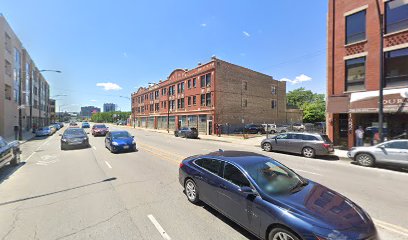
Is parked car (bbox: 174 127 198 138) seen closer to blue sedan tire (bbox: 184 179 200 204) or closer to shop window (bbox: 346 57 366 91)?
shop window (bbox: 346 57 366 91)

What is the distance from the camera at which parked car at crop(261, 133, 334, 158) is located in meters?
13.2

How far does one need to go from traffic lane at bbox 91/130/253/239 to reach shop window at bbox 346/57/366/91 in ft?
48.4

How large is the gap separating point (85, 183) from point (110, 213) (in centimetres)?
304

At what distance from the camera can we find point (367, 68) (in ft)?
50.3

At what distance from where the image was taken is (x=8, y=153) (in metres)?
9.68

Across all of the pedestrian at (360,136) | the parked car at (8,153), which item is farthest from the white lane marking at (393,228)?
the parked car at (8,153)

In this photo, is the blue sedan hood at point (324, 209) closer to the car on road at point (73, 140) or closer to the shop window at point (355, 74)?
the shop window at point (355, 74)

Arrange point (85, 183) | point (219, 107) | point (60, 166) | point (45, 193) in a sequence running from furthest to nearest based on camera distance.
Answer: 1. point (219, 107)
2. point (60, 166)
3. point (85, 183)
4. point (45, 193)

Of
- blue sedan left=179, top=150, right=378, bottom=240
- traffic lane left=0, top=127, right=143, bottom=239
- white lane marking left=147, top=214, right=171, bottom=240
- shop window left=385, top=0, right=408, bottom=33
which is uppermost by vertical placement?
shop window left=385, top=0, right=408, bottom=33

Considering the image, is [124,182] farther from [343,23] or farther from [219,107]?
[219,107]

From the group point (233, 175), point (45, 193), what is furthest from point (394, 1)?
point (45, 193)

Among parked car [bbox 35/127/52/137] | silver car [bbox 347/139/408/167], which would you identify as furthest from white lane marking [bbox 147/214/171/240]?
parked car [bbox 35/127/52/137]

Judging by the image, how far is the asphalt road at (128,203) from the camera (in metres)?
4.28

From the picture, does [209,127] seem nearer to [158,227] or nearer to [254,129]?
[254,129]
